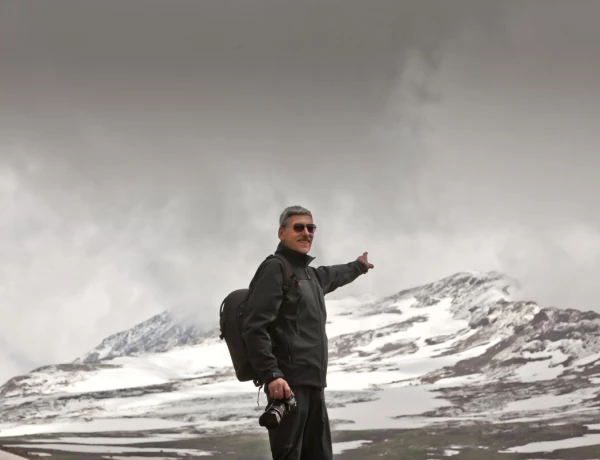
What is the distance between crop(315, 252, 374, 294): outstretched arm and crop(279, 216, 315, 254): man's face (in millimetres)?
531

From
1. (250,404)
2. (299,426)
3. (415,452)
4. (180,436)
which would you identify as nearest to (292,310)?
(299,426)

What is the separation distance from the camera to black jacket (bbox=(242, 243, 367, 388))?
6.20 metres

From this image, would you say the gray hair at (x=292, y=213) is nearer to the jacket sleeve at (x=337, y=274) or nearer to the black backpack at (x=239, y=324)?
the black backpack at (x=239, y=324)

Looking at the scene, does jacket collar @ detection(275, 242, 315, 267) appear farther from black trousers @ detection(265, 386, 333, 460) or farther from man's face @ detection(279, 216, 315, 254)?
black trousers @ detection(265, 386, 333, 460)

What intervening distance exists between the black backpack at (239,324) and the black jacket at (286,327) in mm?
75

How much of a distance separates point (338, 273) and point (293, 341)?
1.14 meters

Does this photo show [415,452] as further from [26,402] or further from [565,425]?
[26,402]

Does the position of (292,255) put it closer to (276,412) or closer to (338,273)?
(338,273)

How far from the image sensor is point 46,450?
129m

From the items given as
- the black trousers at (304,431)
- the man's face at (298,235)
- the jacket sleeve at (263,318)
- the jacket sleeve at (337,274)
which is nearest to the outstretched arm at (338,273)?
the jacket sleeve at (337,274)

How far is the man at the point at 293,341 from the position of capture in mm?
6191

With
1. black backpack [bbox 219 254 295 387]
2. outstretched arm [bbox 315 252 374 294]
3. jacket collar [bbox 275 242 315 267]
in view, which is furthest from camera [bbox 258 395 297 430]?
outstretched arm [bbox 315 252 374 294]

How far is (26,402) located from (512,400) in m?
124

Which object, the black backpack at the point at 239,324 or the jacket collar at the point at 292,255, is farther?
the jacket collar at the point at 292,255
